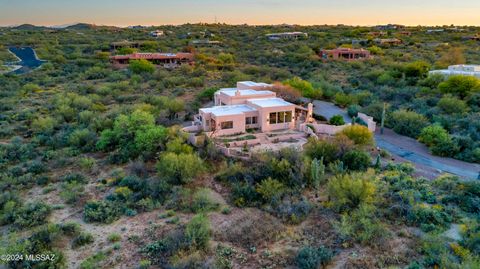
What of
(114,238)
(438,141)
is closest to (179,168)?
(114,238)

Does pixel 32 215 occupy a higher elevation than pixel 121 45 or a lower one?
lower

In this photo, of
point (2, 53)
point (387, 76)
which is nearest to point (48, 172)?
point (387, 76)

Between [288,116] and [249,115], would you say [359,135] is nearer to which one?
[288,116]

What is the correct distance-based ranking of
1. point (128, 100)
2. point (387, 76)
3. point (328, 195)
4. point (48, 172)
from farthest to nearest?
1. point (387, 76)
2. point (128, 100)
3. point (48, 172)
4. point (328, 195)

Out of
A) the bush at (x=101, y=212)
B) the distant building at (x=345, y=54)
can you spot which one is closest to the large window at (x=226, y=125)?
the bush at (x=101, y=212)

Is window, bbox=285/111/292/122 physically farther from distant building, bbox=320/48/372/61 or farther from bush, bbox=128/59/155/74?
distant building, bbox=320/48/372/61

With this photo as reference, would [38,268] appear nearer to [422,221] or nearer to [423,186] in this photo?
[422,221]

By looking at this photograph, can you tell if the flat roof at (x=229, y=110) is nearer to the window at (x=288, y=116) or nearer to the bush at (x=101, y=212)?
the window at (x=288, y=116)
